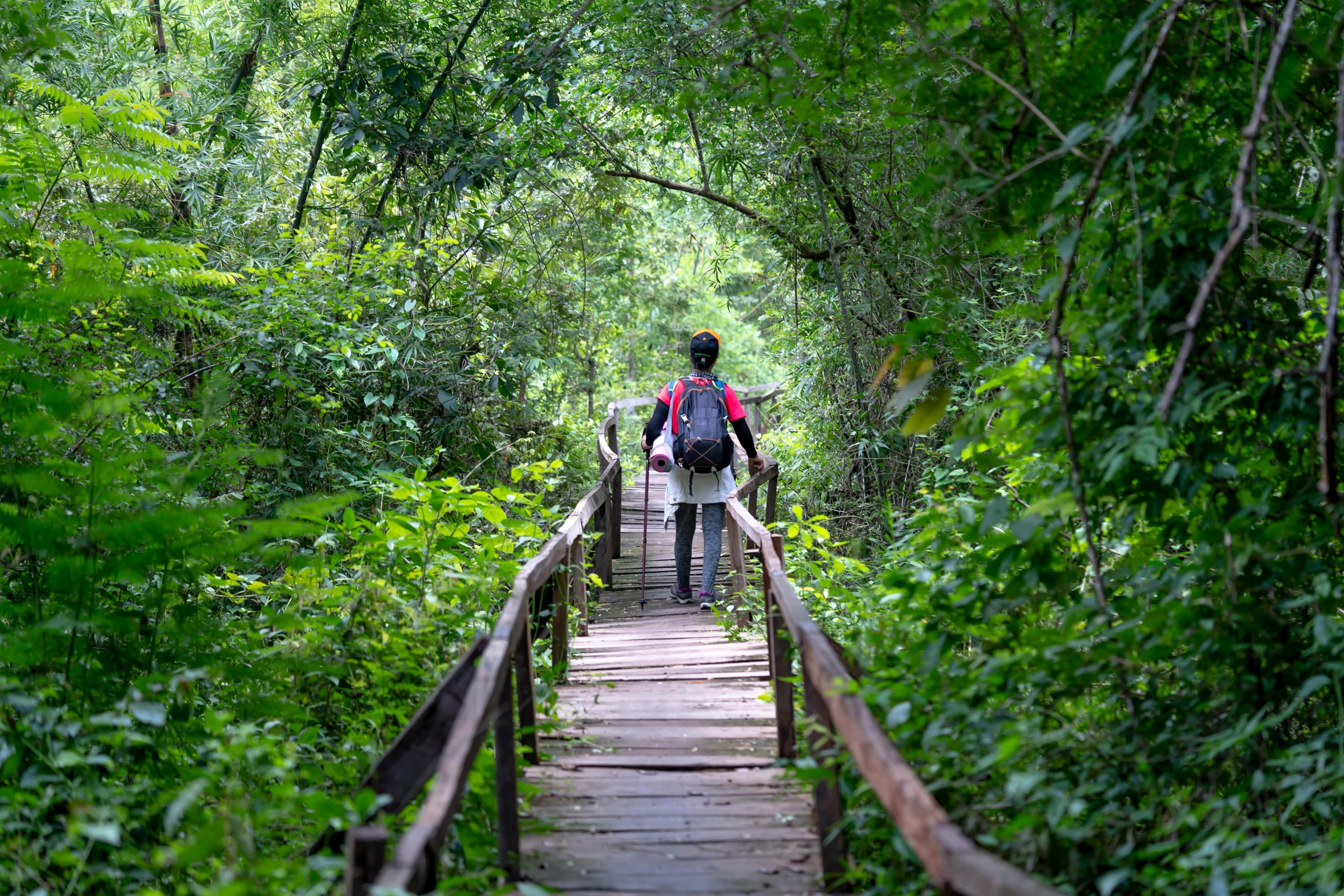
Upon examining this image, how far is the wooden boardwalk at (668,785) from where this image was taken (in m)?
3.32

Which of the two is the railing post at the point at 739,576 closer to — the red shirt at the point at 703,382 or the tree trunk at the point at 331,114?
the red shirt at the point at 703,382

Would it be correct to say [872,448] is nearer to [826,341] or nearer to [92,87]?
[826,341]

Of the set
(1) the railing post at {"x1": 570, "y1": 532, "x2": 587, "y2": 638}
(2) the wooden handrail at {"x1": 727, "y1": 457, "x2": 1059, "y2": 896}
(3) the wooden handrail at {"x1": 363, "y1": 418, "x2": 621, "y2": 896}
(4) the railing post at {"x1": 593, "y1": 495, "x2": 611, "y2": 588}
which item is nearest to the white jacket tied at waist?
(1) the railing post at {"x1": 570, "y1": 532, "x2": 587, "y2": 638}

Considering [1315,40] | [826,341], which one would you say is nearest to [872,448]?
[826,341]

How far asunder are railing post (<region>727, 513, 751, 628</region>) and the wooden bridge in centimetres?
39

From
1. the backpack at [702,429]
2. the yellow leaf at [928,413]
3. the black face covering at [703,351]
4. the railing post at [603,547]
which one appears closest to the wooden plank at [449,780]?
the yellow leaf at [928,413]

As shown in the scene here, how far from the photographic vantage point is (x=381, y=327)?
8.74 m

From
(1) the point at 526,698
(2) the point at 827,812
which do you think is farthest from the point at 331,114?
(2) the point at 827,812

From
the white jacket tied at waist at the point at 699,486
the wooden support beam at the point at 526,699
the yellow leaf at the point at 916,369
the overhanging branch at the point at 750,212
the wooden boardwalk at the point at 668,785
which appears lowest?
the wooden boardwalk at the point at 668,785

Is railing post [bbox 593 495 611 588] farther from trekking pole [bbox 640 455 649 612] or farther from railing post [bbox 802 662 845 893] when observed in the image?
railing post [bbox 802 662 845 893]

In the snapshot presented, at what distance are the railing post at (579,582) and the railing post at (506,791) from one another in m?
2.87

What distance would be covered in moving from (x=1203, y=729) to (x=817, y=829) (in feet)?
4.07

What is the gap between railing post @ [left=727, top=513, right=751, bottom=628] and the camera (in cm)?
703

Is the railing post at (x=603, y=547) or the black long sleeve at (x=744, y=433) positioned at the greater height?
the black long sleeve at (x=744, y=433)
